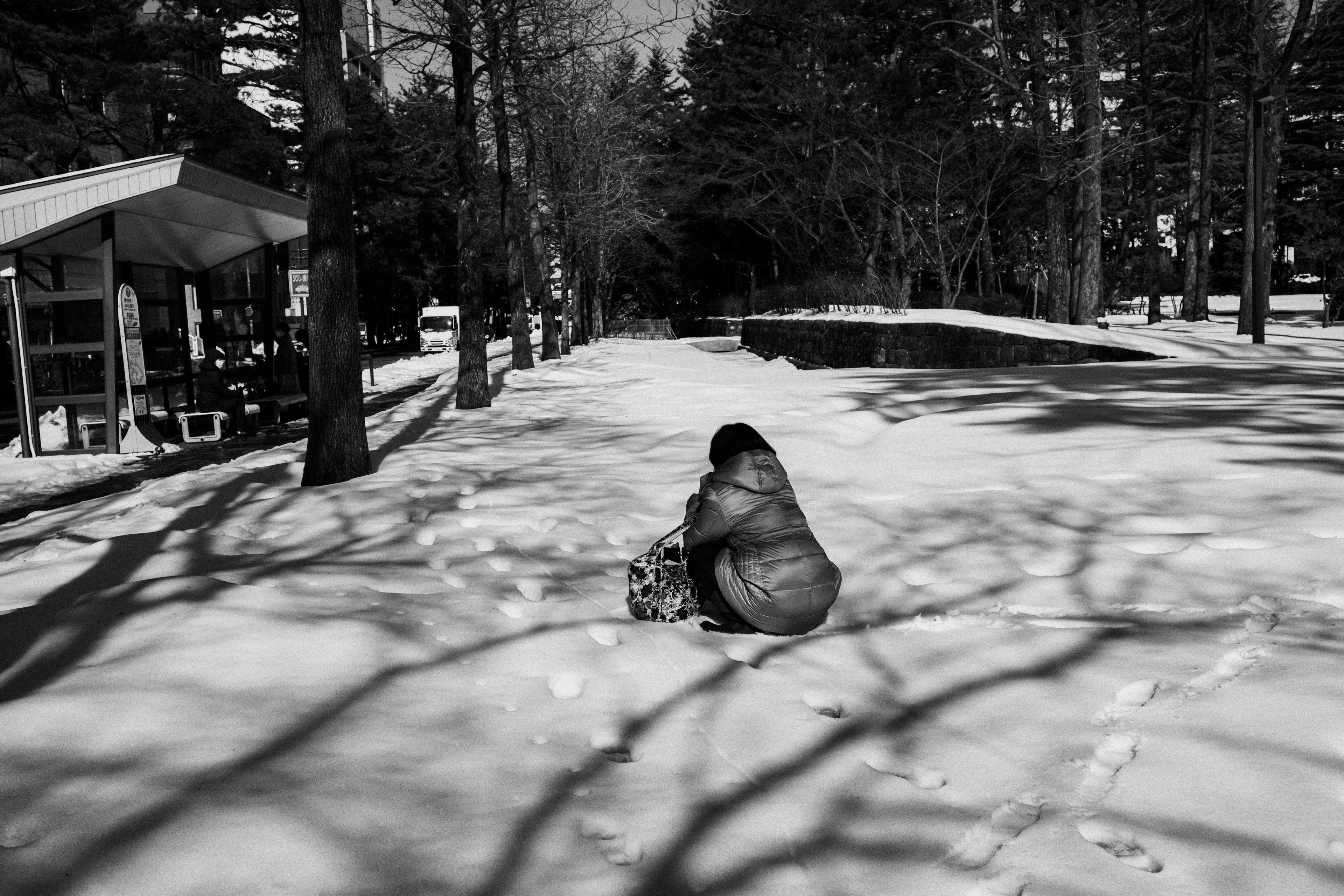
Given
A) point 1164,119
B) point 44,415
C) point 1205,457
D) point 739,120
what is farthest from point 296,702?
point 1164,119

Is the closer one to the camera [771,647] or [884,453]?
[771,647]

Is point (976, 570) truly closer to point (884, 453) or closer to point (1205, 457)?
point (1205, 457)

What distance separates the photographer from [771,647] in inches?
199

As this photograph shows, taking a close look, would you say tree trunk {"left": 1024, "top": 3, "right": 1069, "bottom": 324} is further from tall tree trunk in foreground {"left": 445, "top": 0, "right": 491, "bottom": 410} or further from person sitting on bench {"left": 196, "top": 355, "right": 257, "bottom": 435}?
person sitting on bench {"left": 196, "top": 355, "right": 257, "bottom": 435}

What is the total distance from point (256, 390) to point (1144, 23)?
26890mm

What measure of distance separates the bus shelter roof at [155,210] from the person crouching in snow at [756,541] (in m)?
9.44

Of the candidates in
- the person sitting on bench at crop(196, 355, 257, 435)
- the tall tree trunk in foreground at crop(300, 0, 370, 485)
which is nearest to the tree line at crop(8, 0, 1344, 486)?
the tall tree trunk in foreground at crop(300, 0, 370, 485)

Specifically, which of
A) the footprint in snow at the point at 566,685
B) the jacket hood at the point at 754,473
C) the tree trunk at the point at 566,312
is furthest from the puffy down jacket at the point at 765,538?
the tree trunk at the point at 566,312

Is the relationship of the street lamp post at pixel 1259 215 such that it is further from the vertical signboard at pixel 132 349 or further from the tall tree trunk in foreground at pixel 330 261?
the vertical signboard at pixel 132 349

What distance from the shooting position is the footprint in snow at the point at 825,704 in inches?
167

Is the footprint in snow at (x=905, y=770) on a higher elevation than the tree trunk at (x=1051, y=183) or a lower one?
lower

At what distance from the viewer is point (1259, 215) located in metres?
21.9

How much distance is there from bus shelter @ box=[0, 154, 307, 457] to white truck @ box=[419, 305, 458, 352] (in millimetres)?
32656

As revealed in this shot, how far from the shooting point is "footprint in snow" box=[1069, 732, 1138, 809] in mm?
3428
